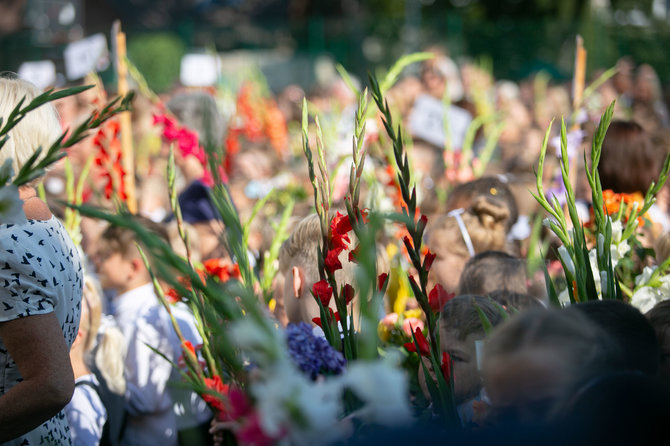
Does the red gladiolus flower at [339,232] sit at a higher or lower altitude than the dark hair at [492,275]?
higher

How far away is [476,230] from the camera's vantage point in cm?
293

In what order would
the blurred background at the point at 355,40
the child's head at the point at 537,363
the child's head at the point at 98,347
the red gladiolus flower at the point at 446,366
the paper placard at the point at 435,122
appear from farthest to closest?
1. the blurred background at the point at 355,40
2. the paper placard at the point at 435,122
3. the child's head at the point at 98,347
4. the red gladiolus flower at the point at 446,366
5. the child's head at the point at 537,363

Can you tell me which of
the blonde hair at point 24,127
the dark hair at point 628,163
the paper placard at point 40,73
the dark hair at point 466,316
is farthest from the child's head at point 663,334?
the paper placard at point 40,73

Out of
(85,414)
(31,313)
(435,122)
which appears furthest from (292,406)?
(435,122)

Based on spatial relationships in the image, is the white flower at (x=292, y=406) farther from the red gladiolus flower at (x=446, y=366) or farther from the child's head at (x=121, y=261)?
the child's head at (x=121, y=261)

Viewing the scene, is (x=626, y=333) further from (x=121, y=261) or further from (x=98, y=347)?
(x=121, y=261)

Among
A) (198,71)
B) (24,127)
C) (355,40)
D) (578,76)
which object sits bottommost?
(578,76)

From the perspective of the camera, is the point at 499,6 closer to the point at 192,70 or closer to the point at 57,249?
the point at 192,70

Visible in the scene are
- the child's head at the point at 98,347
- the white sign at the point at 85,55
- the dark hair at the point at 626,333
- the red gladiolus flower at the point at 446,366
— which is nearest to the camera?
the dark hair at the point at 626,333

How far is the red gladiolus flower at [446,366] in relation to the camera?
1.56 meters

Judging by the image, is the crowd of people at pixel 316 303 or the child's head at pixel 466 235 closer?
the crowd of people at pixel 316 303

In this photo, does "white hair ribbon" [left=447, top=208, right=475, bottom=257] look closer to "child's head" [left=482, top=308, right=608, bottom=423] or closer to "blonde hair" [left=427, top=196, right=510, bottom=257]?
"blonde hair" [left=427, top=196, right=510, bottom=257]

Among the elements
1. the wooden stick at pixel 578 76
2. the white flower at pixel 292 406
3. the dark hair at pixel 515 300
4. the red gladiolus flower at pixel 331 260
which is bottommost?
the dark hair at pixel 515 300

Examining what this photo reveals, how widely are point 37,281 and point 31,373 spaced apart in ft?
0.58
